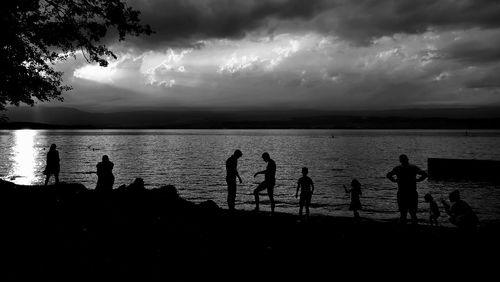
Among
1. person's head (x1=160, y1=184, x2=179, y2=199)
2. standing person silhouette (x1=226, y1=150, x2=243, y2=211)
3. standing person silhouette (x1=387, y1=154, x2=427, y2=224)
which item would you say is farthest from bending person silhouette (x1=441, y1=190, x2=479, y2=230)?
person's head (x1=160, y1=184, x2=179, y2=199)

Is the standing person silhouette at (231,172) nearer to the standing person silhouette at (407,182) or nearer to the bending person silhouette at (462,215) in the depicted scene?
the standing person silhouette at (407,182)

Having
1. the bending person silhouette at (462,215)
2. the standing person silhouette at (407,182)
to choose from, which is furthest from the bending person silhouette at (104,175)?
the bending person silhouette at (462,215)

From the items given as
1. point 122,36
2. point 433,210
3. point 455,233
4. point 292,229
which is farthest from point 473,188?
point 122,36

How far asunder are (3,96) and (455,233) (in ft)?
66.8

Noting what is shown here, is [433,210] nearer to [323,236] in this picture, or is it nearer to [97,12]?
[323,236]

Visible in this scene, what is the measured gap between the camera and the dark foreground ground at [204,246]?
27.7ft

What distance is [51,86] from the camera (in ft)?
63.6

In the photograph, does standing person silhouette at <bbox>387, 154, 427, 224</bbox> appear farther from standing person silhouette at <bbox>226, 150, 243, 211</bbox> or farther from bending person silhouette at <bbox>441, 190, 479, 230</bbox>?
standing person silhouette at <bbox>226, 150, 243, 211</bbox>

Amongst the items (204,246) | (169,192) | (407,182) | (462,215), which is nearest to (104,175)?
(169,192)

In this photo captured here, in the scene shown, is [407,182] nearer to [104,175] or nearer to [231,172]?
[231,172]

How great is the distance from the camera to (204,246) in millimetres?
10273

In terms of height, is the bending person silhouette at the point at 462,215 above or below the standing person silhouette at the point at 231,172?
below

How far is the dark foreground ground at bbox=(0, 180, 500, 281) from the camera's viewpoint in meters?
8.43

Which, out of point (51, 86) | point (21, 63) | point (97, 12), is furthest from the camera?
point (51, 86)
